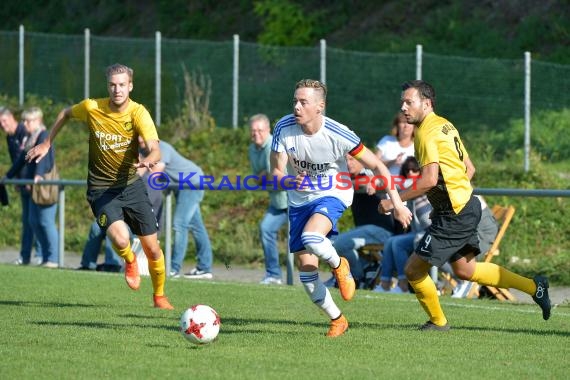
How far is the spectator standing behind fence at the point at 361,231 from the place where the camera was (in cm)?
1505

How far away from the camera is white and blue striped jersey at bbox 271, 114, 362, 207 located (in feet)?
33.4

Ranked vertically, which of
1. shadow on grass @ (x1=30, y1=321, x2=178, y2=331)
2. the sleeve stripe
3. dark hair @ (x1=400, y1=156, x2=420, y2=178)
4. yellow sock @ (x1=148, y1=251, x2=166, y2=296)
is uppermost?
the sleeve stripe

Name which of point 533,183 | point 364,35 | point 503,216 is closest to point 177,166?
point 503,216

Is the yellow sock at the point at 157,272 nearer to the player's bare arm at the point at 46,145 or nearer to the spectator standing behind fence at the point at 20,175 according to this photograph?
the player's bare arm at the point at 46,145

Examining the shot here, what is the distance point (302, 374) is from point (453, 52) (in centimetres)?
1675

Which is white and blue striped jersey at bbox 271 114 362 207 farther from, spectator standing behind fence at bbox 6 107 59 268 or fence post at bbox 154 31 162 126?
fence post at bbox 154 31 162 126

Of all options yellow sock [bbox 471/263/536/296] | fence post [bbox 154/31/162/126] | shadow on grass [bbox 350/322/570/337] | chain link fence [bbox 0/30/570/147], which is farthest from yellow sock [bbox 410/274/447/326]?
fence post [bbox 154/31/162/126]

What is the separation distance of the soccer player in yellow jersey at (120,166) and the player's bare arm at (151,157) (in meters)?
0.04

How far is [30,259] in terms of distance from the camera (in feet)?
60.2

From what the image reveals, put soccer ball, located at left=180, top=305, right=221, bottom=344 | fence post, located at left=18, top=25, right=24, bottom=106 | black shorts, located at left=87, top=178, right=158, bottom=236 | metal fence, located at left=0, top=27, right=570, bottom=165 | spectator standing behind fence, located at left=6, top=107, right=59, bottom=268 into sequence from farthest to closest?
fence post, located at left=18, top=25, right=24, bottom=106
metal fence, located at left=0, top=27, right=570, bottom=165
spectator standing behind fence, located at left=6, top=107, right=59, bottom=268
black shorts, located at left=87, top=178, right=158, bottom=236
soccer ball, located at left=180, top=305, right=221, bottom=344

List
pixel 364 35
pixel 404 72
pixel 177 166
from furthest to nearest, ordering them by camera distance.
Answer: pixel 364 35
pixel 404 72
pixel 177 166

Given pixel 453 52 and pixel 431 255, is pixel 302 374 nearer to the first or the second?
pixel 431 255

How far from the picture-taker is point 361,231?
1513cm

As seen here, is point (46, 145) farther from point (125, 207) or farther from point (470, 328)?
point (470, 328)
